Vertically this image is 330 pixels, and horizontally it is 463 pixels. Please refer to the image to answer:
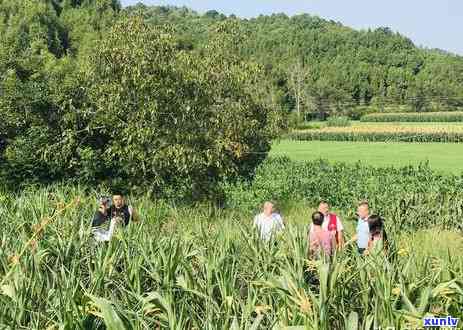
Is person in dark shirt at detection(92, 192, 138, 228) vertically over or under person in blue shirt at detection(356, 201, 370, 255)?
over

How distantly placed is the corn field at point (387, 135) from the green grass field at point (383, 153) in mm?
2303

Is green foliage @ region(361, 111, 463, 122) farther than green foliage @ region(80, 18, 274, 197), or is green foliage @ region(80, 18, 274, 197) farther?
green foliage @ region(361, 111, 463, 122)

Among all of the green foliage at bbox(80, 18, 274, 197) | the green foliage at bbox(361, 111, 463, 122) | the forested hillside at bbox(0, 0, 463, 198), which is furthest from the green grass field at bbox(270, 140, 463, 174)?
the green foliage at bbox(361, 111, 463, 122)

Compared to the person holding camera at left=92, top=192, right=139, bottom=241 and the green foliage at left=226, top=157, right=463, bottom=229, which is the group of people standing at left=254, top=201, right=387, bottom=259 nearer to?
the person holding camera at left=92, top=192, right=139, bottom=241

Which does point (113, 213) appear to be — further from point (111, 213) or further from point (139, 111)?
point (139, 111)

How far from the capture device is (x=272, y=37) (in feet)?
415

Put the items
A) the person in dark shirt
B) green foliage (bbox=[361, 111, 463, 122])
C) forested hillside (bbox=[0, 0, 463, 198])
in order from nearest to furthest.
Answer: the person in dark shirt < forested hillside (bbox=[0, 0, 463, 198]) < green foliage (bbox=[361, 111, 463, 122])

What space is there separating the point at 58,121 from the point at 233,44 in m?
4.75

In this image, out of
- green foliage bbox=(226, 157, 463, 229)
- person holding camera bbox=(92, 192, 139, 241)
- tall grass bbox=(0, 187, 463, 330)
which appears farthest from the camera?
green foliage bbox=(226, 157, 463, 229)

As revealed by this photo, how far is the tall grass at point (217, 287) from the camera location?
4090 mm

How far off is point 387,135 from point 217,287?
57.2 metres

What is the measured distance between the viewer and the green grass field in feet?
130

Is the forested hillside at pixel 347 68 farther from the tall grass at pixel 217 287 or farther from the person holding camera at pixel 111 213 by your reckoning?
the tall grass at pixel 217 287

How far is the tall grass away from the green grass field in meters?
29.7
